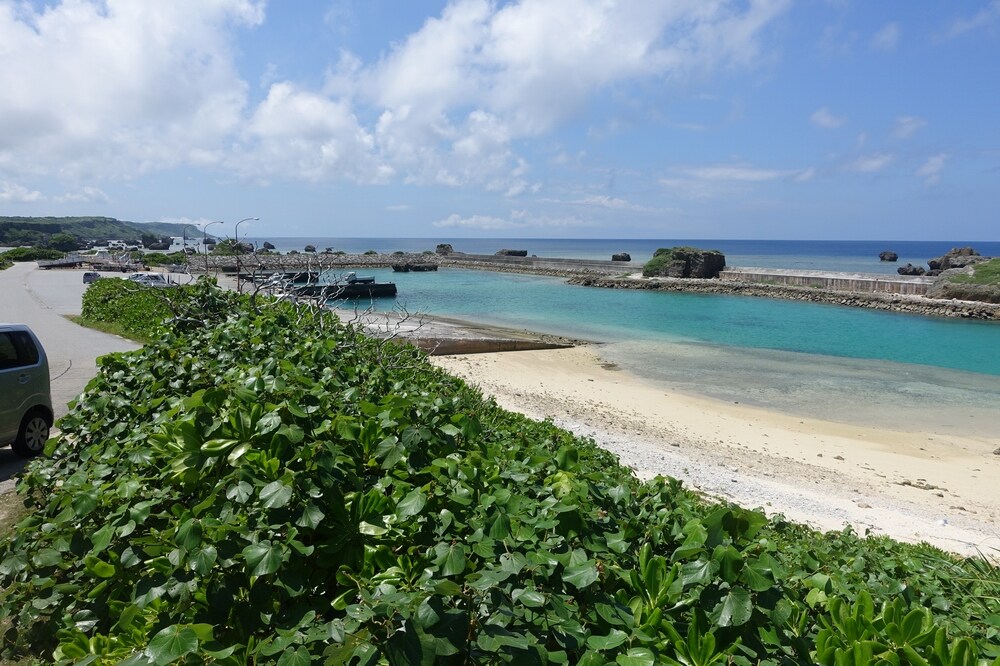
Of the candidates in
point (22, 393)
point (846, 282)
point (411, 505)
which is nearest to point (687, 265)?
point (846, 282)

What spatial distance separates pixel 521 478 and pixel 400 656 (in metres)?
1.10

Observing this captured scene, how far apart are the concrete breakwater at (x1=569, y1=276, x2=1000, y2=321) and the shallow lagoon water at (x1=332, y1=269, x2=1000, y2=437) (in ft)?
6.71

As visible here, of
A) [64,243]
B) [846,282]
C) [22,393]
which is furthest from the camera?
[64,243]

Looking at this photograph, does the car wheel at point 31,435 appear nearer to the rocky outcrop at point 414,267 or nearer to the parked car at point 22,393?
the parked car at point 22,393

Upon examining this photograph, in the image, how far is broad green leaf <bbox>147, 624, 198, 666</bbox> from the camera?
150 cm

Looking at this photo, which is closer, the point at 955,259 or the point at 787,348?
the point at 787,348

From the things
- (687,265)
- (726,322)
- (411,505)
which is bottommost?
(726,322)

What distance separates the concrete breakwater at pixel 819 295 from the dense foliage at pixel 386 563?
48.2 metres

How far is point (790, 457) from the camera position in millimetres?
13664

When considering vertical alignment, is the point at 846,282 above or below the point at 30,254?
below

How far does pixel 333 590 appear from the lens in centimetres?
202

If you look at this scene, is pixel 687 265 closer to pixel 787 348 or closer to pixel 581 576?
pixel 787 348

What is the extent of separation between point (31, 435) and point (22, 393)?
532mm

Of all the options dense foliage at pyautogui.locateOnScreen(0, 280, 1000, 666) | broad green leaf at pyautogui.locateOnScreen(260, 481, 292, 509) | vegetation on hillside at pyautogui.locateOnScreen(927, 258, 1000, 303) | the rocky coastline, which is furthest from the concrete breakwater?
broad green leaf at pyautogui.locateOnScreen(260, 481, 292, 509)
